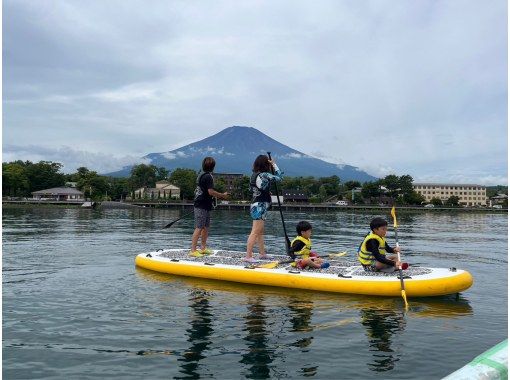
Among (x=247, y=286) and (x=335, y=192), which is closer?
(x=247, y=286)

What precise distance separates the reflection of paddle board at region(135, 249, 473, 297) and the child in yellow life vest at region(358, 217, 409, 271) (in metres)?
0.23

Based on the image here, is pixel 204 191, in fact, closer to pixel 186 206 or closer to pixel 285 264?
pixel 285 264

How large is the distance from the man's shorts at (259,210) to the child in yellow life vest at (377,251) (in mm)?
2727

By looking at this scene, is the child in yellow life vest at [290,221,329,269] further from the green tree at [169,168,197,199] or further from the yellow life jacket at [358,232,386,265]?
the green tree at [169,168,197,199]

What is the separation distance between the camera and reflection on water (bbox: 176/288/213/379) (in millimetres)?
6282

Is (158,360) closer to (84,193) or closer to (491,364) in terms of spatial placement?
(491,364)

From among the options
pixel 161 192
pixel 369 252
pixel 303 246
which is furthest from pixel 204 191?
pixel 161 192

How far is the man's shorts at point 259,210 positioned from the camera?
12359 millimetres

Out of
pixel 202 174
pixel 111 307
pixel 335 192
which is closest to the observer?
pixel 111 307

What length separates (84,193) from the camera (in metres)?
144

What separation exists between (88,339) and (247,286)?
4.80 m

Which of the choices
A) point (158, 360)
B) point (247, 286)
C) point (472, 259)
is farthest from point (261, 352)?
point (472, 259)

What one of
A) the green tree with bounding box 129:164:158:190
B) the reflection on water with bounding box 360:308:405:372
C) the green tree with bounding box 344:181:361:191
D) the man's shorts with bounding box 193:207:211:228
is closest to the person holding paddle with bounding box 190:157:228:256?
the man's shorts with bounding box 193:207:211:228

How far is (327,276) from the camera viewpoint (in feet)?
34.9
